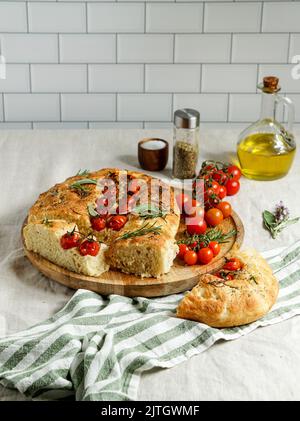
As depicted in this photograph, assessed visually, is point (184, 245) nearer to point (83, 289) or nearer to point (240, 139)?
point (83, 289)

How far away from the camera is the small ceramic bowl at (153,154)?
108 inches

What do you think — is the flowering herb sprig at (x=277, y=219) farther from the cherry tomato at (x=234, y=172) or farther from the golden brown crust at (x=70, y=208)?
the golden brown crust at (x=70, y=208)

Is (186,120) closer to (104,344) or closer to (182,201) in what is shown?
(182,201)

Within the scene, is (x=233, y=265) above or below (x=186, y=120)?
below

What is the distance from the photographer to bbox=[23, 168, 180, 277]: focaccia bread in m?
2.05

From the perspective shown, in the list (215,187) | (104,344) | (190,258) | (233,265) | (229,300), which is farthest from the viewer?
(215,187)

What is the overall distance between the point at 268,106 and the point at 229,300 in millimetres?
1006

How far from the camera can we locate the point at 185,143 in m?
2.68

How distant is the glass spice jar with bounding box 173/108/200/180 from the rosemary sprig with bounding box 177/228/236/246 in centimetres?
45

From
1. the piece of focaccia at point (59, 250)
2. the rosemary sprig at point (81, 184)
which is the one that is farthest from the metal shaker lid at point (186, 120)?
the piece of focaccia at point (59, 250)

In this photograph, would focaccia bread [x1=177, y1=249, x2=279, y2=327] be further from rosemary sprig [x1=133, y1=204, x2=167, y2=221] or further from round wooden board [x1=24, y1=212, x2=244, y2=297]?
rosemary sprig [x1=133, y1=204, x2=167, y2=221]

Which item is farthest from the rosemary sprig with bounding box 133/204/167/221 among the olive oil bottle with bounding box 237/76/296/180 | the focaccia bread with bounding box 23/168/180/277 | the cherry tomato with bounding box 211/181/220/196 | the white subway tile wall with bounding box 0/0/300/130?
the white subway tile wall with bounding box 0/0/300/130

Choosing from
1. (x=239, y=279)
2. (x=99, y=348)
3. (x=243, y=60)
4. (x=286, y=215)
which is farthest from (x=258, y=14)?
(x=99, y=348)

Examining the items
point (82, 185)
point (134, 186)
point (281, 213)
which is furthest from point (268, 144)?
point (82, 185)
